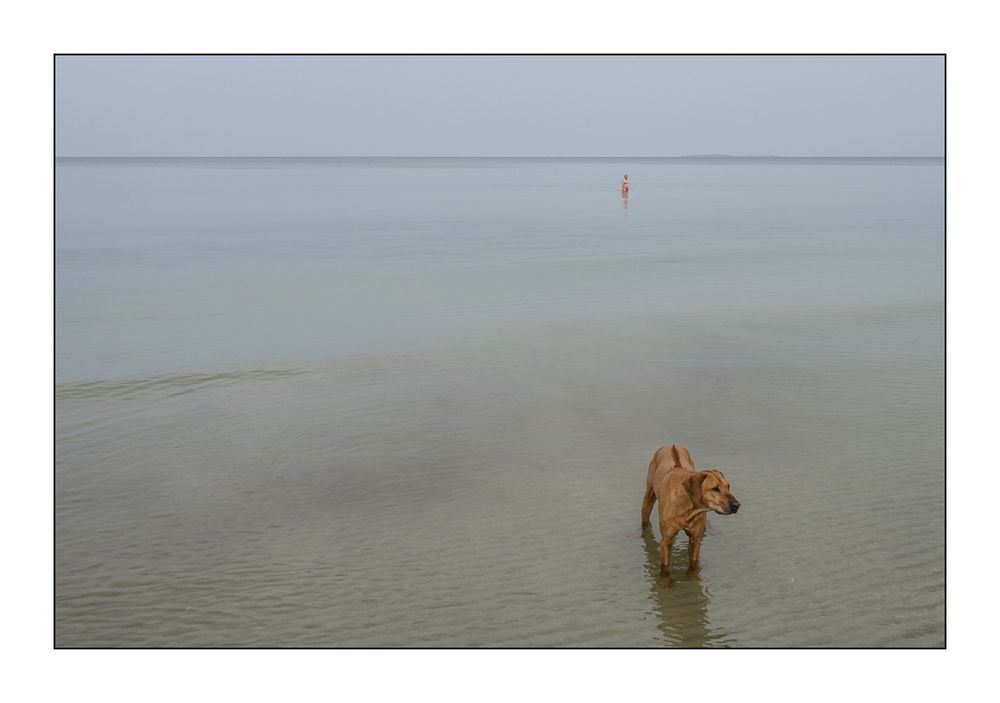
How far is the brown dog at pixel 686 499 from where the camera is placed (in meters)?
7.76

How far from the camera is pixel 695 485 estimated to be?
7.91 metres

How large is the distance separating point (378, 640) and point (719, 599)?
2.80 m

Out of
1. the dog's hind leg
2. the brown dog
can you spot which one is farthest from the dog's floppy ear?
the dog's hind leg

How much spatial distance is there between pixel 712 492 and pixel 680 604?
1.01 m

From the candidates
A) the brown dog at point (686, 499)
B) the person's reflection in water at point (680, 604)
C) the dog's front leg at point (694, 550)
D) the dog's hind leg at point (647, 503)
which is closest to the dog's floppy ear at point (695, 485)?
the brown dog at point (686, 499)

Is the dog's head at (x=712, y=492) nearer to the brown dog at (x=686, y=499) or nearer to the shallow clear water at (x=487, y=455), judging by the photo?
the brown dog at (x=686, y=499)

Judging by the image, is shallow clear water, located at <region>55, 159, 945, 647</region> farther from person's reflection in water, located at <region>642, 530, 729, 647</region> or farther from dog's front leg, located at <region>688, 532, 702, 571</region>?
dog's front leg, located at <region>688, 532, 702, 571</region>

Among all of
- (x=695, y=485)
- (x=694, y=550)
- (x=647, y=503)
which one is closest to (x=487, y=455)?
(x=647, y=503)

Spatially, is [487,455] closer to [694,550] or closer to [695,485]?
[694,550]

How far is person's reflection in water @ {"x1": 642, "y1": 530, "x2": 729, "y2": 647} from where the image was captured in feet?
24.8

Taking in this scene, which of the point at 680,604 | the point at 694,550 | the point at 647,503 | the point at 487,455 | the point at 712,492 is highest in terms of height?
the point at 712,492

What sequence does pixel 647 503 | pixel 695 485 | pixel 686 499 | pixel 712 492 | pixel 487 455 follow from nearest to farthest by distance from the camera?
pixel 712 492
pixel 695 485
pixel 686 499
pixel 647 503
pixel 487 455

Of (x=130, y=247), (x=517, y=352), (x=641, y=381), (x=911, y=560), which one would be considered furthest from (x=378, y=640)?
(x=130, y=247)

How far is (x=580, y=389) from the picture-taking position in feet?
46.4
